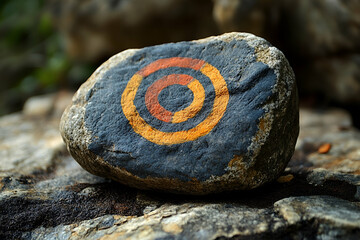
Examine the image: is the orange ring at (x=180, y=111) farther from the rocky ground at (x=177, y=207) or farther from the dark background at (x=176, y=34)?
the dark background at (x=176, y=34)

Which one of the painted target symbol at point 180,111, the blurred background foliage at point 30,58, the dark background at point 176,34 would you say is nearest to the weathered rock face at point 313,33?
the dark background at point 176,34

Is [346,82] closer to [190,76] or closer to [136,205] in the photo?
[190,76]

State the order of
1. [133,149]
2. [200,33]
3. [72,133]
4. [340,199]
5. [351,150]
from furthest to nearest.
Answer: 1. [200,33]
2. [351,150]
3. [72,133]
4. [133,149]
5. [340,199]

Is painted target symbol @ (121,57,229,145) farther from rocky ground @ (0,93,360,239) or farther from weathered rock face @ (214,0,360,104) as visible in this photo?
weathered rock face @ (214,0,360,104)

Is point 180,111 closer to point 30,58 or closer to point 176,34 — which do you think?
point 176,34

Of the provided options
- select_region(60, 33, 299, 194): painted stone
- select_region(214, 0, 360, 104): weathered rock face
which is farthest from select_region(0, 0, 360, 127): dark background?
select_region(60, 33, 299, 194): painted stone

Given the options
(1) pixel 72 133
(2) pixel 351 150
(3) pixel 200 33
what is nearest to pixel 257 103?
(1) pixel 72 133
